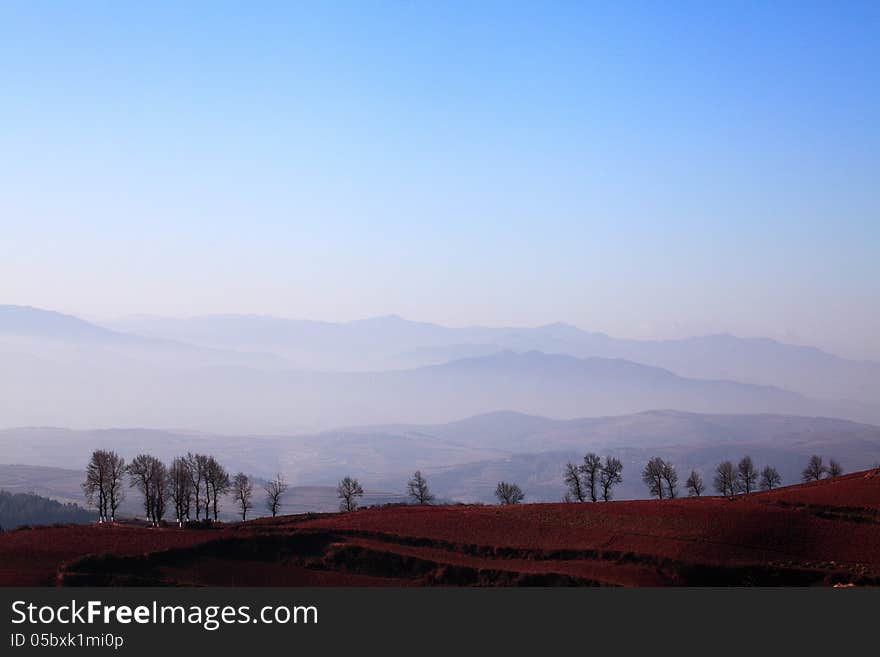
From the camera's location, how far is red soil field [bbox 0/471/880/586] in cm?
5256

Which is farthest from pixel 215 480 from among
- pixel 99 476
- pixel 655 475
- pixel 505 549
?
pixel 655 475

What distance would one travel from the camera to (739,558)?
5403 centimetres

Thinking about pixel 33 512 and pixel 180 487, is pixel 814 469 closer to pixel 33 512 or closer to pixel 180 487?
pixel 180 487

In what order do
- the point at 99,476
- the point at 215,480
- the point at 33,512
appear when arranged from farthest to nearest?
the point at 33,512, the point at 215,480, the point at 99,476

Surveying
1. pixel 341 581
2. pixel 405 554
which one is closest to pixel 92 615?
pixel 341 581

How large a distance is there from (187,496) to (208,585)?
34208mm

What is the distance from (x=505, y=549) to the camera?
193 feet

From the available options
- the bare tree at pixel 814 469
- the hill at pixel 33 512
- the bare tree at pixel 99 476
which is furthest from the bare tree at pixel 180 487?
the hill at pixel 33 512

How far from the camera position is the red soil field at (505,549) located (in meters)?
52.6

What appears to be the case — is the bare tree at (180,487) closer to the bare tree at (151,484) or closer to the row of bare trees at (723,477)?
the bare tree at (151,484)

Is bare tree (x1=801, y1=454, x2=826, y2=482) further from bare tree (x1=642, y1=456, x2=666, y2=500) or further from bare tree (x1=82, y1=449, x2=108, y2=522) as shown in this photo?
bare tree (x1=82, y1=449, x2=108, y2=522)

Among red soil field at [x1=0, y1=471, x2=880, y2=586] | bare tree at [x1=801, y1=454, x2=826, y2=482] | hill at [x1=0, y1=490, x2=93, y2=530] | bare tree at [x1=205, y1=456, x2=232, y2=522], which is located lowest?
hill at [x1=0, y1=490, x2=93, y2=530]

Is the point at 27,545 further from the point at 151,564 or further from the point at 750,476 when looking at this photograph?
the point at 750,476

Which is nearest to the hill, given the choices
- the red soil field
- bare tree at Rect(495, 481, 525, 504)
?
bare tree at Rect(495, 481, 525, 504)
